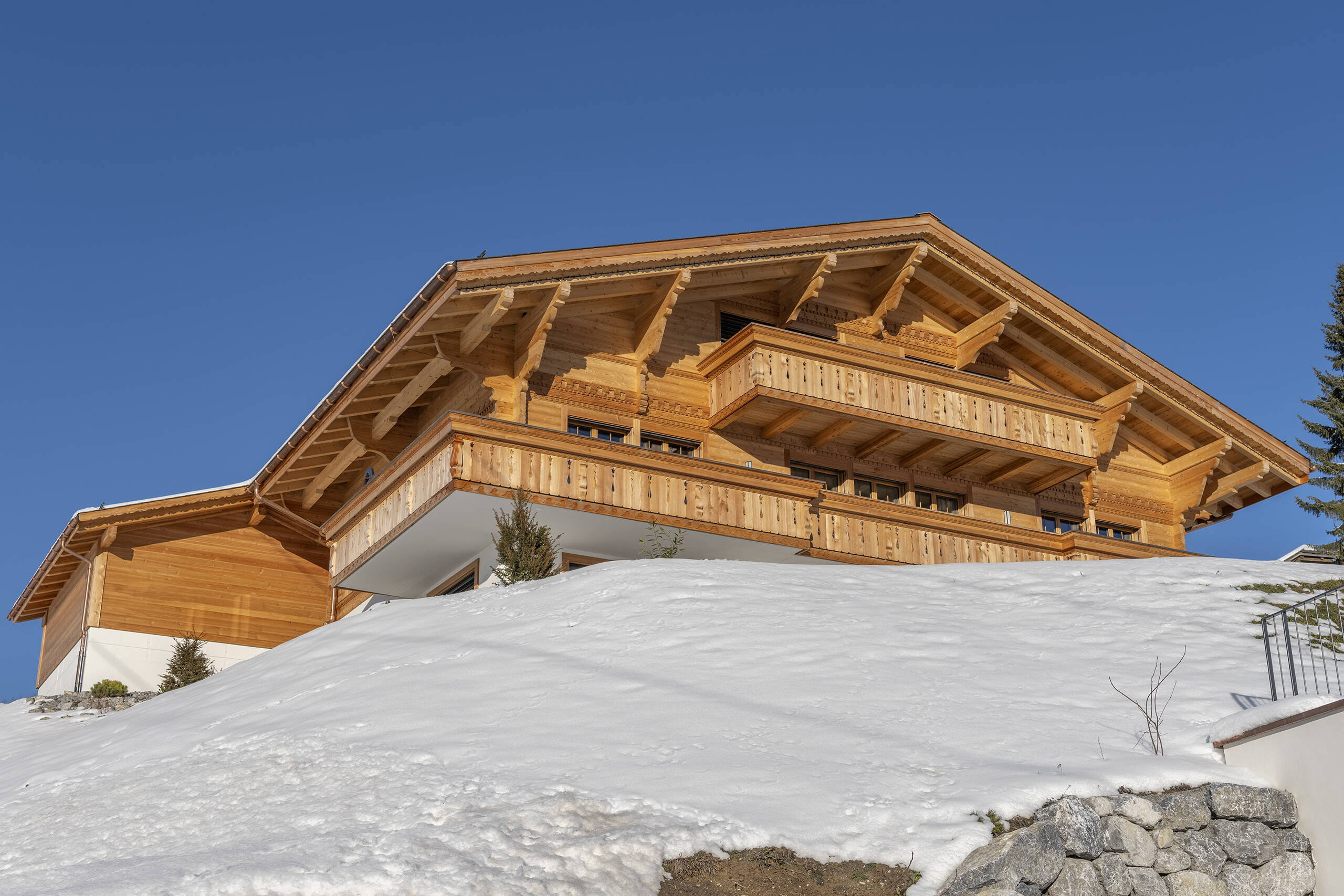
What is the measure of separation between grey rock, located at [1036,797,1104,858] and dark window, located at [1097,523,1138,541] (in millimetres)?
19977

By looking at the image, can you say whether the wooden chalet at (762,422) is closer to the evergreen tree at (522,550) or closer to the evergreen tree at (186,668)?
the evergreen tree at (522,550)

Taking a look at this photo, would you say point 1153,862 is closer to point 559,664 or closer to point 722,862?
point 722,862

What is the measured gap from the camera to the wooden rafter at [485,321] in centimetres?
2075

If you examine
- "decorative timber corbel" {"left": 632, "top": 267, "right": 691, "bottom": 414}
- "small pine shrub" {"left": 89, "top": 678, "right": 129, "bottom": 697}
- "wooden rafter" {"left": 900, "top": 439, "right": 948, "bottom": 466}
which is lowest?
"small pine shrub" {"left": 89, "top": 678, "right": 129, "bottom": 697}

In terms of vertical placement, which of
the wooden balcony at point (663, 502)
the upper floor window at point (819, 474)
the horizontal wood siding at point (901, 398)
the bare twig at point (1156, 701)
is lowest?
the bare twig at point (1156, 701)

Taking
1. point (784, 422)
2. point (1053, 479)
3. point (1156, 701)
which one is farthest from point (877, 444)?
point (1156, 701)

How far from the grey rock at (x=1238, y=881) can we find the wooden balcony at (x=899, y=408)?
44.9 ft

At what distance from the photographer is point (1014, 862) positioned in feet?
30.7

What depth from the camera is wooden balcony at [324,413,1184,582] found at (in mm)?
20078

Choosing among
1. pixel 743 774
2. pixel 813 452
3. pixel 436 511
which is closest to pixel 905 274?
pixel 813 452

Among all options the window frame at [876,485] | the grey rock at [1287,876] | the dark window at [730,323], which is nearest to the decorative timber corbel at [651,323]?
the dark window at [730,323]

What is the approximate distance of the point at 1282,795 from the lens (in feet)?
34.9

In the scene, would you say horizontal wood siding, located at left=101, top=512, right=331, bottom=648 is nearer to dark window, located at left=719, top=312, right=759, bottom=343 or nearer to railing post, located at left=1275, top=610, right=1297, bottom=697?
dark window, located at left=719, top=312, right=759, bottom=343

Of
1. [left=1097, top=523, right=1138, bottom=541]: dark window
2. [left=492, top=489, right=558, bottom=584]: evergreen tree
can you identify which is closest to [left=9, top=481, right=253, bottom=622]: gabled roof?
[left=492, top=489, right=558, bottom=584]: evergreen tree
